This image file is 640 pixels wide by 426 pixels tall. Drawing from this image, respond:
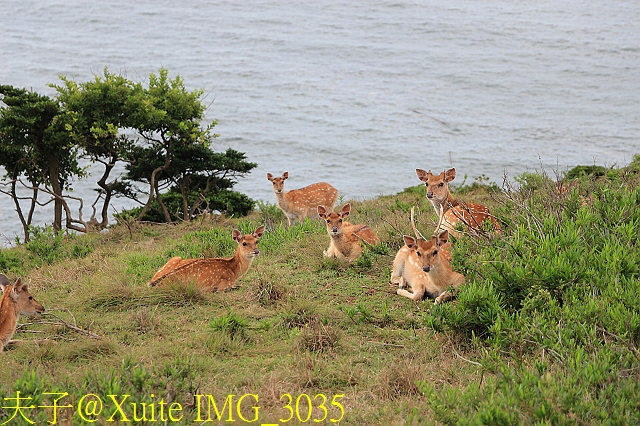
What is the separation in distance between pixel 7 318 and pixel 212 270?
105 inches

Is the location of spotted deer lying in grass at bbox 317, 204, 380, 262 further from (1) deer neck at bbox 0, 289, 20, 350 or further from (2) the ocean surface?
(2) the ocean surface

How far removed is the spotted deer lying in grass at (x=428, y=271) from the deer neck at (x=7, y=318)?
4328 millimetres

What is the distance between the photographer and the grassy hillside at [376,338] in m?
6.19

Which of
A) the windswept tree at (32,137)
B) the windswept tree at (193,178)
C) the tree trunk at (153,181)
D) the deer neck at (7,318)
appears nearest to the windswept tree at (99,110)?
the windswept tree at (32,137)

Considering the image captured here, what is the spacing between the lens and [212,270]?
10242mm

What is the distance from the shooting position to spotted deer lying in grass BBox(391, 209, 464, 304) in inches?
361

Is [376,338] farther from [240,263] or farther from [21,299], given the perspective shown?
[21,299]

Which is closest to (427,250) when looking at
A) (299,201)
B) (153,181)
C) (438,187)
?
(438,187)

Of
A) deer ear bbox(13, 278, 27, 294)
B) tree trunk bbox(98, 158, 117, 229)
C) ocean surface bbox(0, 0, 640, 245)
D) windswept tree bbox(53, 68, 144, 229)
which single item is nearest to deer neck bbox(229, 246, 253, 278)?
deer ear bbox(13, 278, 27, 294)

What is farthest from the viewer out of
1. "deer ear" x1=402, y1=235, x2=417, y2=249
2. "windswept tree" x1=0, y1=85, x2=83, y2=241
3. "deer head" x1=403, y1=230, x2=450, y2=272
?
"windswept tree" x1=0, y1=85, x2=83, y2=241

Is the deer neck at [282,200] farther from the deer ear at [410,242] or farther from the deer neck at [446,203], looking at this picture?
the deer ear at [410,242]

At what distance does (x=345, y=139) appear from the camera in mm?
39656

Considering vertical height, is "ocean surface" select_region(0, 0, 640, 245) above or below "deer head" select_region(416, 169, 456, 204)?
below

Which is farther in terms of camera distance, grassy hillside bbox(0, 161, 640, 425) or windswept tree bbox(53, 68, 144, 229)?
windswept tree bbox(53, 68, 144, 229)
